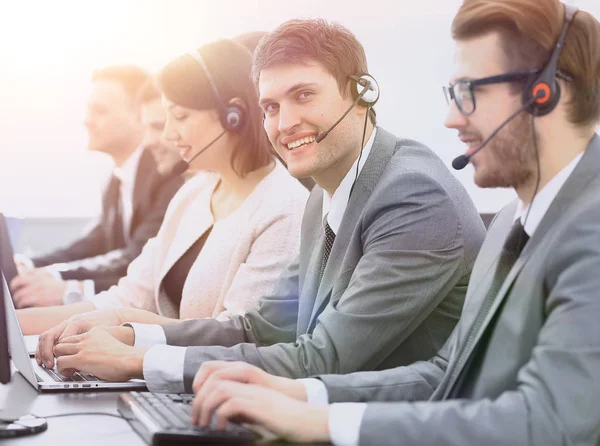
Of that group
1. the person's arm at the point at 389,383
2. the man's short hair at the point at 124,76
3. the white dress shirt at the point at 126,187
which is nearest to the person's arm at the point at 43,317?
the white dress shirt at the point at 126,187

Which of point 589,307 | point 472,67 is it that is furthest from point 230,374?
point 472,67

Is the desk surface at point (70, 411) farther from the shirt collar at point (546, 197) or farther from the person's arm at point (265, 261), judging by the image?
the person's arm at point (265, 261)

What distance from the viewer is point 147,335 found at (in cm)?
156

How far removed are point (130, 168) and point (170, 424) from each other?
2.61 m

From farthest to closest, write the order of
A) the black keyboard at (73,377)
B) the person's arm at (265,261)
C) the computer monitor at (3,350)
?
the person's arm at (265,261) → the black keyboard at (73,377) → the computer monitor at (3,350)

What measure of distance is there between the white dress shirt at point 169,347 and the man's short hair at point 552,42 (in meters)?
0.52

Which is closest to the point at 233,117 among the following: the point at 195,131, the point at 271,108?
the point at 195,131

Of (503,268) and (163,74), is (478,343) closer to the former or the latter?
(503,268)

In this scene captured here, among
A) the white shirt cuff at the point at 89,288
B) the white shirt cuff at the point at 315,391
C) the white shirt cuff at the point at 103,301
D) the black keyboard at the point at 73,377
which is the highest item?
the white shirt cuff at the point at 315,391

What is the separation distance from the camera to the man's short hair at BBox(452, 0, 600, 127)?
1036 mm

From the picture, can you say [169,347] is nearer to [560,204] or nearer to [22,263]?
[560,204]

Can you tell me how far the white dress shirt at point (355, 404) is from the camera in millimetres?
906

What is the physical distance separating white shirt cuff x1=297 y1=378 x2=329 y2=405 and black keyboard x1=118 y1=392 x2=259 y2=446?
15 cm

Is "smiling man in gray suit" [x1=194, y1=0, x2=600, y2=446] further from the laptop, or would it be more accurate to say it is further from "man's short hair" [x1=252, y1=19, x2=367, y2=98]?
"man's short hair" [x1=252, y1=19, x2=367, y2=98]
